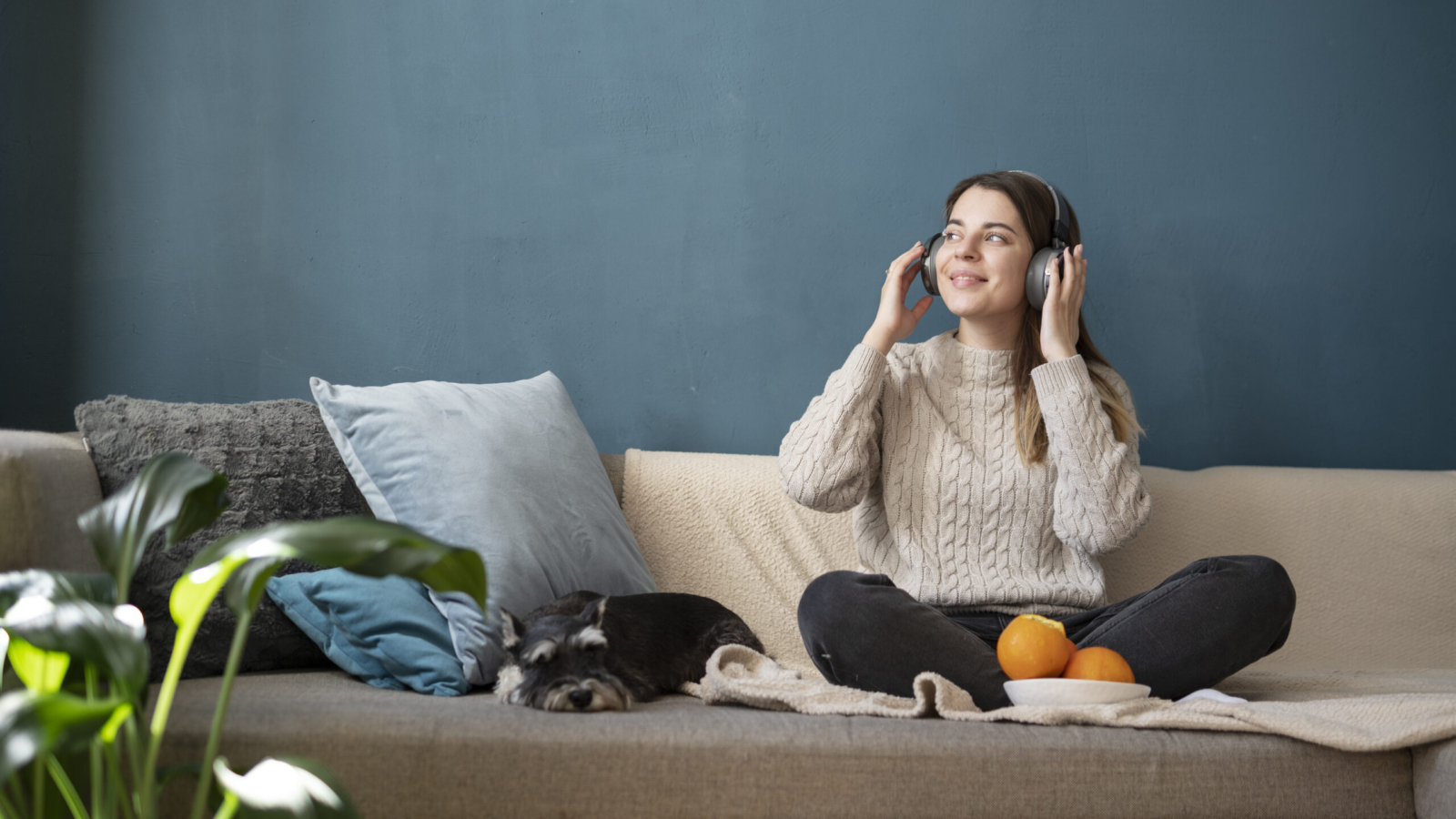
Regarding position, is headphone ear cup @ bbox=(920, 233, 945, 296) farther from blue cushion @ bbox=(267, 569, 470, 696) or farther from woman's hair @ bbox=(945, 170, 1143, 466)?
blue cushion @ bbox=(267, 569, 470, 696)

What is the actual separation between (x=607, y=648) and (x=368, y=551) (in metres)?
0.70

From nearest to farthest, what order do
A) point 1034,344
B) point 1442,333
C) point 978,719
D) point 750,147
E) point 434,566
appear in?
point 434,566 → point 978,719 → point 1034,344 → point 750,147 → point 1442,333

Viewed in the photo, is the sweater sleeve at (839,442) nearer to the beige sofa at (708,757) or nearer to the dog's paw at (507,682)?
the beige sofa at (708,757)

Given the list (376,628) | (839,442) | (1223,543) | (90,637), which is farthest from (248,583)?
(1223,543)

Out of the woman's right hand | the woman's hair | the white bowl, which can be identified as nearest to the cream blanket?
the white bowl

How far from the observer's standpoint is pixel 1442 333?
231cm

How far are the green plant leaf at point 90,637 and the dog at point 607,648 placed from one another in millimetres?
621

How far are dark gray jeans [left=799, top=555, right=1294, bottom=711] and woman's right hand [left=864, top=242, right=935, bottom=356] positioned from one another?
484 mm

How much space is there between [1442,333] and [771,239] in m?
1.62

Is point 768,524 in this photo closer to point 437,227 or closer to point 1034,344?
point 1034,344

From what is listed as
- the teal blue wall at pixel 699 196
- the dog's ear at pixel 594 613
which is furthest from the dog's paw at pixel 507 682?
the teal blue wall at pixel 699 196

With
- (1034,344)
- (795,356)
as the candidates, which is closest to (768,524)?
(795,356)

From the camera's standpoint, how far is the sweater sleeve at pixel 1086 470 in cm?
162

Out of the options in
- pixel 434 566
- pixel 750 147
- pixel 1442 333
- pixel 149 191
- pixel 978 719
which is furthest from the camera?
pixel 1442 333
